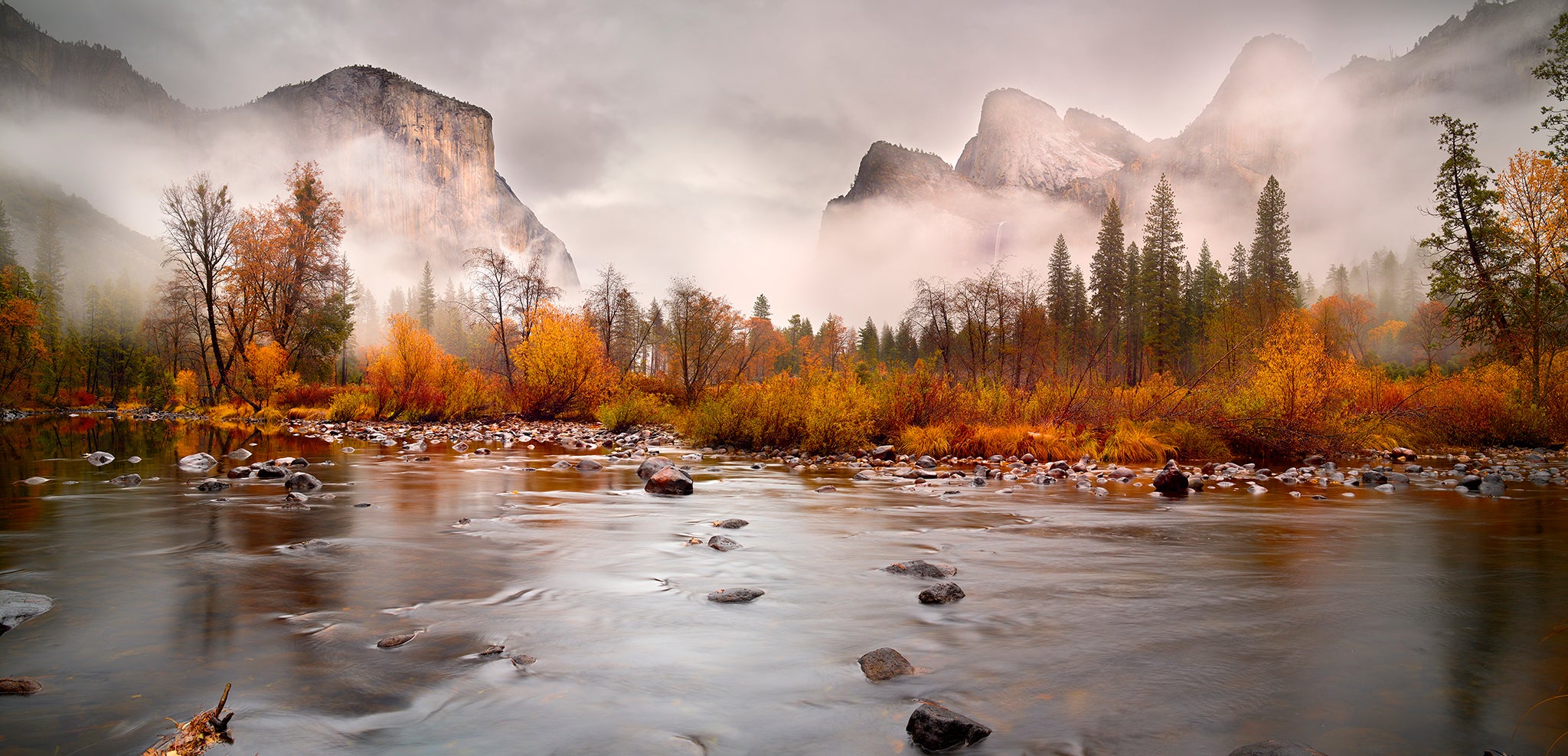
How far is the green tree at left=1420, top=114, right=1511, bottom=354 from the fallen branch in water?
86.5 feet

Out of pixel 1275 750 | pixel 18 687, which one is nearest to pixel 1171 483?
pixel 1275 750

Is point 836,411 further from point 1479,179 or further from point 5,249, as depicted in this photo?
point 5,249

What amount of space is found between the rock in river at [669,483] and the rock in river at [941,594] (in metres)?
5.70

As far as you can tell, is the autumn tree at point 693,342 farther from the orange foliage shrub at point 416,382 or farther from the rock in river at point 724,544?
the rock in river at point 724,544

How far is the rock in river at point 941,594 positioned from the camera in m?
4.43

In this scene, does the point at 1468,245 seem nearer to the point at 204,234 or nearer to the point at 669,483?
the point at 669,483

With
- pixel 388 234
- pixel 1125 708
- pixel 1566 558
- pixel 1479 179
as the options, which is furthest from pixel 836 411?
pixel 388 234

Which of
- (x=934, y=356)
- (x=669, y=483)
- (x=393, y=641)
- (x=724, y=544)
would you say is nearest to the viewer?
(x=393, y=641)

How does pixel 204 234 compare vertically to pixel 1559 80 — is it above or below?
below

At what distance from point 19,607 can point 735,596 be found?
4.12 m

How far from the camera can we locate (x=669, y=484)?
31.7ft

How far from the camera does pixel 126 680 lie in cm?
288

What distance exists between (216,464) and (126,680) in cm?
1230

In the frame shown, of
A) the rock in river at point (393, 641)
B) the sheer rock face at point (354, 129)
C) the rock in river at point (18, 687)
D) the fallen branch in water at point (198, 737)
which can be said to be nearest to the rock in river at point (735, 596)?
the rock in river at point (393, 641)
